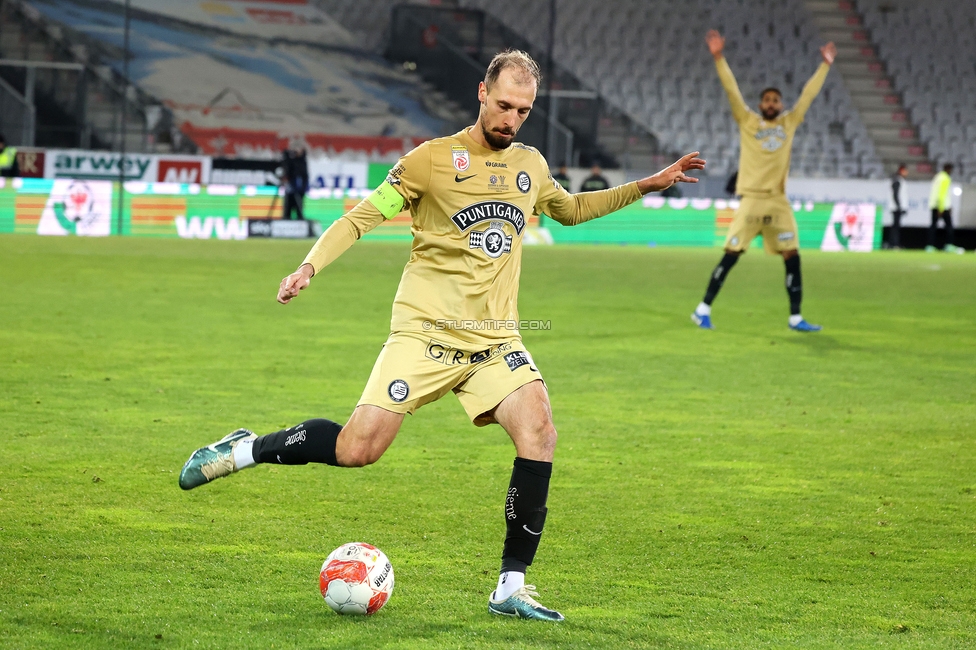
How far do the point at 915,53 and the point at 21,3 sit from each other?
26.8m

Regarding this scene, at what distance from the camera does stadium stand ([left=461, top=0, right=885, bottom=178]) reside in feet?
119

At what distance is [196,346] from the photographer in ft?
32.8

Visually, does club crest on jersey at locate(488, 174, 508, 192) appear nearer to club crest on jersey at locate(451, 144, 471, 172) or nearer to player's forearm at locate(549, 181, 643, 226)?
club crest on jersey at locate(451, 144, 471, 172)

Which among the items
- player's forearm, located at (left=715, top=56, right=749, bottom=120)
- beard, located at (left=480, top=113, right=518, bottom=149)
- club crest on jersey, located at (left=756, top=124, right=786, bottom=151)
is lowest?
beard, located at (left=480, top=113, right=518, bottom=149)

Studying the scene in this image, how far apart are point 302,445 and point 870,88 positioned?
3698 centimetres

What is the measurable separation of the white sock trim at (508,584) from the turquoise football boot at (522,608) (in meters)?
0.01

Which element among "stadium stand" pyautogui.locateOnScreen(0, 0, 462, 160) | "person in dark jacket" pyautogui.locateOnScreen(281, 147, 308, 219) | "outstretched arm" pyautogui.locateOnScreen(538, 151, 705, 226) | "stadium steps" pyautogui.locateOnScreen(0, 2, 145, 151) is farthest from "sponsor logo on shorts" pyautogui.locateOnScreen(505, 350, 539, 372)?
"stadium stand" pyautogui.locateOnScreen(0, 0, 462, 160)

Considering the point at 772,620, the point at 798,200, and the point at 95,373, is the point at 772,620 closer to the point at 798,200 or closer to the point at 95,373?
the point at 95,373

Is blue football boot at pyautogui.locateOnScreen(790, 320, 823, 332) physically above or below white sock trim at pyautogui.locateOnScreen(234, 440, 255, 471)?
below

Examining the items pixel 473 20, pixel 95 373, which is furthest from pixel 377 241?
pixel 95 373

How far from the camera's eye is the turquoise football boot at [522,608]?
3.90 m

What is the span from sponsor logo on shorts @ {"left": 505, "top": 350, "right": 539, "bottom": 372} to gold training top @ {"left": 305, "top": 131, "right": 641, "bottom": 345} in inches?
3.1

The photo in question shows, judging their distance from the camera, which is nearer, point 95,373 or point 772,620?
point 772,620

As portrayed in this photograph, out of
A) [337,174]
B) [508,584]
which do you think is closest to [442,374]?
[508,584]
